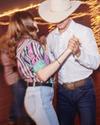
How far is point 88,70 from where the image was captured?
2541 mm

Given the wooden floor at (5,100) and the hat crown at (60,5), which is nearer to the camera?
the hat crown at (60,5)

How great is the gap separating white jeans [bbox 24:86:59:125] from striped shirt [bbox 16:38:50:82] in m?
0.08

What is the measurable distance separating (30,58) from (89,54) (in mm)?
378

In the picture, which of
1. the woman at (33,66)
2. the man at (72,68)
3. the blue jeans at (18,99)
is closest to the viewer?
the woman at (33,66)

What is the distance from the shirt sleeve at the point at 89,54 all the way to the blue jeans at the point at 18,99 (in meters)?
1.24

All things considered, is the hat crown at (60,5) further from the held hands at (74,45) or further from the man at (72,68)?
the held hands at (74,45)

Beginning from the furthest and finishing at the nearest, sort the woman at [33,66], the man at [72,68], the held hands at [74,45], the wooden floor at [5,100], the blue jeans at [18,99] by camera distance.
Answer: the wooden floor at [5,100]
the blue jeans at [18,99]
the man at [72,68]
the woman at [33,66]
the held hands at [74,45]

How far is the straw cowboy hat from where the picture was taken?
8.30ft

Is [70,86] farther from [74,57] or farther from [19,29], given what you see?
[19,29]

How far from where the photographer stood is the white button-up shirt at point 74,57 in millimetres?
2400

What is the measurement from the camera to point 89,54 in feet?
7.86

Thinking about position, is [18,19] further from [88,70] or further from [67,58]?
[88,70]

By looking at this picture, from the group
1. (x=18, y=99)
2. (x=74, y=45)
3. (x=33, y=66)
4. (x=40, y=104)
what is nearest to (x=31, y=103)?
(x=40, y=104)

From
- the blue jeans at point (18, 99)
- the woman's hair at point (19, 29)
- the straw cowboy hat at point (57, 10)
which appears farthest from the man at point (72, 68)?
the blue jeans at point (18, 99)
